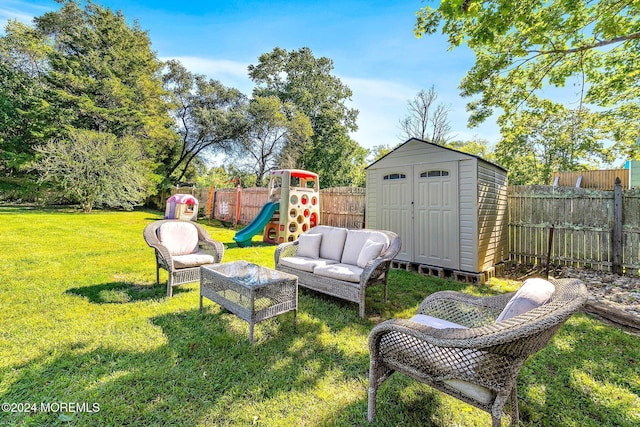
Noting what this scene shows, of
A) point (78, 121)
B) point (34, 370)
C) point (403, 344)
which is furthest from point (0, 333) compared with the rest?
point (78, 121)

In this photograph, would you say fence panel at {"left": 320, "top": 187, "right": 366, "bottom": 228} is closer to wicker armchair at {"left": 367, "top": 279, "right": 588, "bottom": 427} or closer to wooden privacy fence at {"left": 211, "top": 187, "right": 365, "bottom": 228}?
wooden privacy fence at {"left": 211, "top": 187, "right": 365, "bottom": 228}

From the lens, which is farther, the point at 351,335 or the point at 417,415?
the point at 351,335

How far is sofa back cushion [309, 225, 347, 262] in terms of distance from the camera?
4418 mm

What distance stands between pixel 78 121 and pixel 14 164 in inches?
149

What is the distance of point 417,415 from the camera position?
74.6 inches

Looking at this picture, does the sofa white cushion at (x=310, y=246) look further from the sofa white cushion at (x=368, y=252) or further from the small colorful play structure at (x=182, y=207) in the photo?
the small colorful play structure at (x=182, y=207)

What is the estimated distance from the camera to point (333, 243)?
4.50m

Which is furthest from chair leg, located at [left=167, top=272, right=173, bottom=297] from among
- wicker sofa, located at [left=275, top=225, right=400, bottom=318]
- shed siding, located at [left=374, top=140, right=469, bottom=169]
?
shed siding, located at [left=374, top=140, right=469, bottom=169]

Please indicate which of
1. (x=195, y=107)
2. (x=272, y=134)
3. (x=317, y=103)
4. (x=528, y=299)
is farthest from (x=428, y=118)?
(x=528, y=299)

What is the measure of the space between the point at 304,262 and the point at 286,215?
13.6ft

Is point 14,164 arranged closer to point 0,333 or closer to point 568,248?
point 0,333

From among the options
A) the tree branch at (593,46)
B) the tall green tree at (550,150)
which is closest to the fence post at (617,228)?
the tree branch at (593,46)

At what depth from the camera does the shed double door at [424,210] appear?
5258 mm

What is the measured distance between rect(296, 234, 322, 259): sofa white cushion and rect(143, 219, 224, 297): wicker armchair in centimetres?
123
